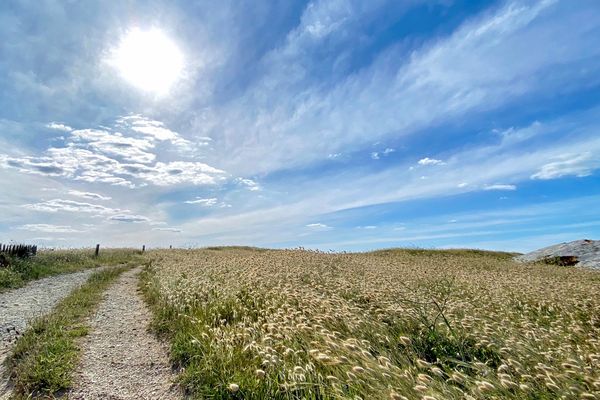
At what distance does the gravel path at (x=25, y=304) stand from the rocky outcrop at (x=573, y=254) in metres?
34.7

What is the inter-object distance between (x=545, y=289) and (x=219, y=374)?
11.2 metres

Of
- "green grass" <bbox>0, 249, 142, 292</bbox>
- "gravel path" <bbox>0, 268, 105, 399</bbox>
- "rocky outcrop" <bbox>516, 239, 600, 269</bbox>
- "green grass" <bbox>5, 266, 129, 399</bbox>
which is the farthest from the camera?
"rocky outcrop" <bbox>516, 239, 600, 269</bbox>

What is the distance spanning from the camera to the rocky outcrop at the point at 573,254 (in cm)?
2829

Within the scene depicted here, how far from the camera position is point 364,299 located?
901 cm

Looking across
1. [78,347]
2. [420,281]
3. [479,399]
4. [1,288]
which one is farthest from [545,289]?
[1,288]

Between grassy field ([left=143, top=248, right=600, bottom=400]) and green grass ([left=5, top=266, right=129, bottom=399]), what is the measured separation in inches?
78.6

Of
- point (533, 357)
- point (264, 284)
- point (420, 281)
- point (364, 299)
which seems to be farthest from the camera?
point (420, 281)

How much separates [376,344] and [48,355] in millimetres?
6475

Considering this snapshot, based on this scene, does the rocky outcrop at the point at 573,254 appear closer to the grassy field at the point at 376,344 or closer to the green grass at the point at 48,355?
the grassy field at the point at 376,344

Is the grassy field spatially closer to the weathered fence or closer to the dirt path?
the dirt path

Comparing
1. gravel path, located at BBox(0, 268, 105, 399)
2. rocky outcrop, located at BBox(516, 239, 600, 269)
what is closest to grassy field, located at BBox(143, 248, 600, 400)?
gravel path, located at BBox(0, 268, 105, 399)

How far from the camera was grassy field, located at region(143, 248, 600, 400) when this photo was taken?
3.46 m

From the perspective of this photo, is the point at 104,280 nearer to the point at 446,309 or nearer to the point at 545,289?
the point at 446,309

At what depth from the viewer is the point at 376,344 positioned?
17.6 feet
